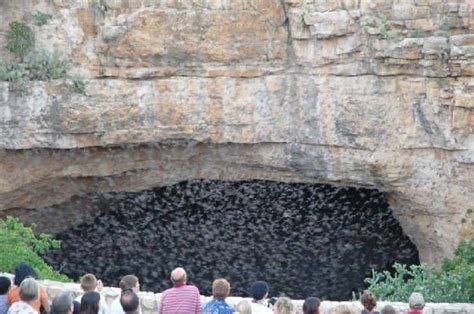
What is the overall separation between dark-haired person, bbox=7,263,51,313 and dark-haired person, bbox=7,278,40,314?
6 centimetres

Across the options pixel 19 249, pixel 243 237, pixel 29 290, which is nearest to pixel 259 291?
pixel 29 290

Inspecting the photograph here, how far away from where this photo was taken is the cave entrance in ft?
68.3

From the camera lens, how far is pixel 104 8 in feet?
59.9

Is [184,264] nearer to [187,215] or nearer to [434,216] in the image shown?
[187,215]

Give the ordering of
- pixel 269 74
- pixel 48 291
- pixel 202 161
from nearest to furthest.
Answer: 1. pixel 48 291
2. pixel 269 74
3. pixel 202 161

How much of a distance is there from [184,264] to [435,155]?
18.5ft

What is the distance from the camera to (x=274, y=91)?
60.8 ft

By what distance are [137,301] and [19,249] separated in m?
5.54

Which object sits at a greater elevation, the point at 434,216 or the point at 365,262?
the point at 434,216

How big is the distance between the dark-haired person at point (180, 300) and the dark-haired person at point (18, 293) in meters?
1.07

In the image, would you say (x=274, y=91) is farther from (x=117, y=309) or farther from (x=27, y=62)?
(x=117, y=309)

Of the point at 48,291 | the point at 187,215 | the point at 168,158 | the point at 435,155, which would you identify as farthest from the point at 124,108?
the point at 48,291

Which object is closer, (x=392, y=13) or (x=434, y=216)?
(x=392, y=13)

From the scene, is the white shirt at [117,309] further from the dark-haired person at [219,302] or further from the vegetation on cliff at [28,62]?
the vegetation on cliff at [28,62]
